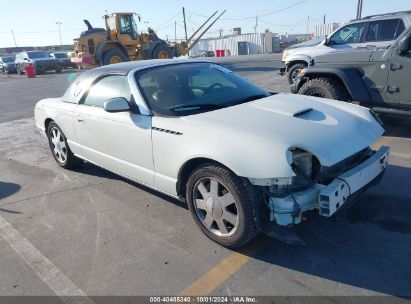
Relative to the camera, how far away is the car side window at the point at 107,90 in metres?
3.95

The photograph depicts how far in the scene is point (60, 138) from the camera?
5.30 meters

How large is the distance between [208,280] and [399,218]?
1.94 metres

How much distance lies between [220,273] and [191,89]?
1.96 m

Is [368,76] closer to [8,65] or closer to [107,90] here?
[107,90]

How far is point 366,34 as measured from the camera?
29.8 ft

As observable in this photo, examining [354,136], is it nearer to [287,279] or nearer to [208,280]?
[287,279]

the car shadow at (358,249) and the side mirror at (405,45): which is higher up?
the side mirror at (405,45)

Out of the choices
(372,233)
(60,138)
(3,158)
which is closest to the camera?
(372,233)

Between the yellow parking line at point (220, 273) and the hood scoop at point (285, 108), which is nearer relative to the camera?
the yellow parking line at point (220, 273)

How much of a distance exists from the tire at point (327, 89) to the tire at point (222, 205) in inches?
152

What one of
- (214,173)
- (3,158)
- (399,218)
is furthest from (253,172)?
(3,158)

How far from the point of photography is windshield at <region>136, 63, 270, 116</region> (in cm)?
359

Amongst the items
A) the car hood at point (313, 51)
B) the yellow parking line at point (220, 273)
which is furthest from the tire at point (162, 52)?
the yellow parking line at point (220, 273)

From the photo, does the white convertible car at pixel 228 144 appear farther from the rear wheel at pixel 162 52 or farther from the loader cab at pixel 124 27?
the rear wheel at pixel 162 52
